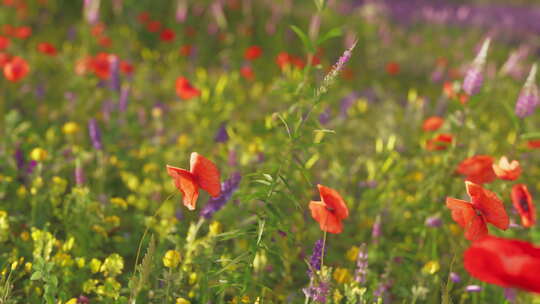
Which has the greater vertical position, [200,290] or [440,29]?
[440,29]

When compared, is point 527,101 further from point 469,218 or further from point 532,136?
point 469,218

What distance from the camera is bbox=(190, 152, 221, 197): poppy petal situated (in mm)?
1317

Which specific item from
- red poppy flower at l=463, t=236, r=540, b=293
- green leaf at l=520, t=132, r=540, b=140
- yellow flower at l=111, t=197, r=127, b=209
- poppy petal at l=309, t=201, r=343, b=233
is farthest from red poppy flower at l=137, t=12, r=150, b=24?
red poppy flower at l=463, t=236, r=540, b=293

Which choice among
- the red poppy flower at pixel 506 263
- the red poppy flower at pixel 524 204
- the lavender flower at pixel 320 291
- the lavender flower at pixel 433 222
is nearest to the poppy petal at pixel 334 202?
the lavender flower at pixel 320 291

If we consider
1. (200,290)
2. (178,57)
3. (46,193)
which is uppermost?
(178,57)

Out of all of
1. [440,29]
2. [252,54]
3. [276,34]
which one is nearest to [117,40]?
[252,54]

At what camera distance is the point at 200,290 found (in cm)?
158

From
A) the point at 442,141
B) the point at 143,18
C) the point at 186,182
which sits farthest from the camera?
the point at 143,18

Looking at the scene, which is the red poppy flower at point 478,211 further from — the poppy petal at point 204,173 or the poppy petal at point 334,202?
the poppy petal at point 204,173

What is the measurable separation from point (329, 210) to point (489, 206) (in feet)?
1.40

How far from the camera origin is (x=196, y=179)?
1.33 m

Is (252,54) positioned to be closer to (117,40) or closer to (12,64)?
(117,40)

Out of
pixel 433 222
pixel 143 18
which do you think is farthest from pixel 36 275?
pixel 143 18

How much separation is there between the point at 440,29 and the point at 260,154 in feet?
22.0
